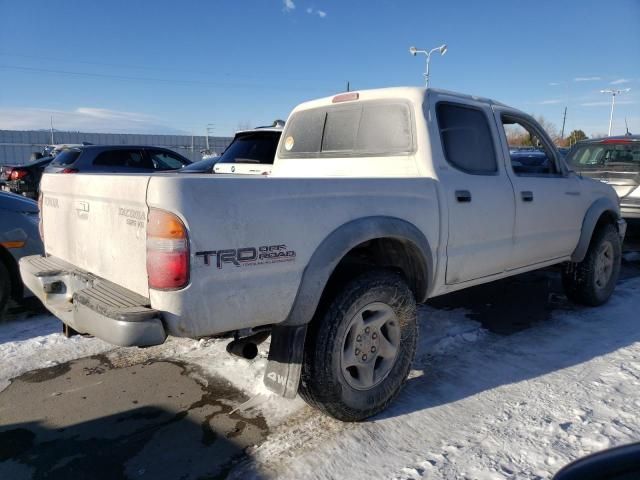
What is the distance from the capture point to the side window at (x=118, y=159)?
9.89 metres

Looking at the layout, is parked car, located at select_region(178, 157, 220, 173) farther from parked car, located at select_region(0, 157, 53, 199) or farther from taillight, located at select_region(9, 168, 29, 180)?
taillight, located at select_region(9, 168, 29, 180)

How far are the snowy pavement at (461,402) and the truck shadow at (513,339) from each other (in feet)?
0.05

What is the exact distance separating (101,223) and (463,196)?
2.26 meters

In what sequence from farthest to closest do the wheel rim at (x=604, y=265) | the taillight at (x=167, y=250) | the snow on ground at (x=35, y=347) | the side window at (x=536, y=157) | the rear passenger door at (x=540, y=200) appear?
the wheel rim at (x=604, y=265) < the side window at (x=536, y=157) < the rear passenger door at (x=540, y=200) < the snow on ground at (x=35, y=347) < the taillight at (x=167, y=250)

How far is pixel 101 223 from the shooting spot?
2.56 metres

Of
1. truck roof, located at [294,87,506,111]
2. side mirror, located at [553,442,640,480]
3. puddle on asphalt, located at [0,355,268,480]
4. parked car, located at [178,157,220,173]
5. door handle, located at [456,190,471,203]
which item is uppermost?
truck roof, located at [294,87,506,111]

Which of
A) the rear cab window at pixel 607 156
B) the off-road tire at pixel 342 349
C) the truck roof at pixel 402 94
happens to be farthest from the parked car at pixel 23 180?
the rear cab window at pixel 607 156

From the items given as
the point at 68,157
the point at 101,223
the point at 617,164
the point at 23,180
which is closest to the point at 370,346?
the point at 101,223

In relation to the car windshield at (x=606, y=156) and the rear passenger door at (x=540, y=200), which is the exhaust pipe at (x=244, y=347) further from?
the car windshield at (x=606, y=156)

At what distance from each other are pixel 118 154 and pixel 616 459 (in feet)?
33.5

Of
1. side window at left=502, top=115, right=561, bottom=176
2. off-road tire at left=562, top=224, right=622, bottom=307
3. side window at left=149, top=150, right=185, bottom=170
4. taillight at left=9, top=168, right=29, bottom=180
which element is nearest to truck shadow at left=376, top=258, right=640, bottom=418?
off-road tire at left=562, top=224, right=622, bottom=307

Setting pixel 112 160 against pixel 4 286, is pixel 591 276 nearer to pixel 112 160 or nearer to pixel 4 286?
pixel 4 286

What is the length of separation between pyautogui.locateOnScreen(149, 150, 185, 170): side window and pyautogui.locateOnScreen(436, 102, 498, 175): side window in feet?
25.8

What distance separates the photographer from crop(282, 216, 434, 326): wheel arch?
2463 mm
